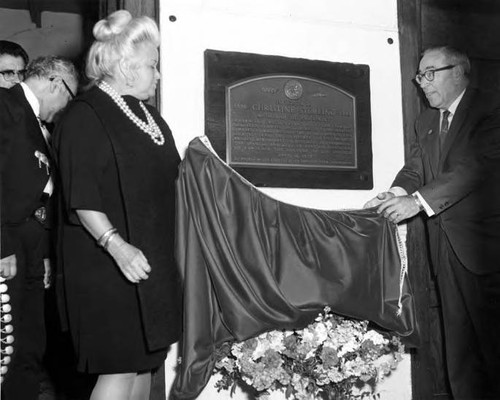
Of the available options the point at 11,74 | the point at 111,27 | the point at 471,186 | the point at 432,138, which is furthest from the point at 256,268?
the point at 11,74

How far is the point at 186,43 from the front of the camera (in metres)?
3.47

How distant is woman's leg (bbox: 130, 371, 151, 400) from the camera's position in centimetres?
255

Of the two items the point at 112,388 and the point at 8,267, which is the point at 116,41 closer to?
the point at 8,267

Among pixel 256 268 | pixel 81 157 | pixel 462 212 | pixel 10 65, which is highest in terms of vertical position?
pixel 10 65

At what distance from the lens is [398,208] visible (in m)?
3.32

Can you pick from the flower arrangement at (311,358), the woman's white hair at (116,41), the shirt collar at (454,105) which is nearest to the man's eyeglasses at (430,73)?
the shirt collar at (454,105)

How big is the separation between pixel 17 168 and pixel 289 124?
1.53 meters

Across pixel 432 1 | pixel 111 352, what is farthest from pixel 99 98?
pixel 432 1

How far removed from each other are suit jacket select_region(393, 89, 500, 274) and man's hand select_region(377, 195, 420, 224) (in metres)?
0.08

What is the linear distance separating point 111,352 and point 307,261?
3.53ft

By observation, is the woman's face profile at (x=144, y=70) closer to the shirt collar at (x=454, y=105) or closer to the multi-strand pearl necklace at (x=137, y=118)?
the multi-strand pearl necklace at (x=137, y=118)

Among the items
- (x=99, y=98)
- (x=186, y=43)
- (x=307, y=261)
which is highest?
(x=186, y=43)

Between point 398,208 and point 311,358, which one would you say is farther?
point 398,208

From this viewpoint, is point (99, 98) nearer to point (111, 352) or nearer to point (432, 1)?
point (111, 352)
